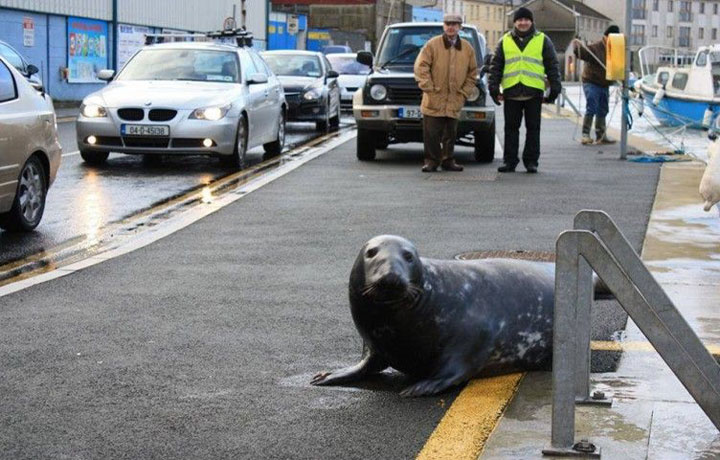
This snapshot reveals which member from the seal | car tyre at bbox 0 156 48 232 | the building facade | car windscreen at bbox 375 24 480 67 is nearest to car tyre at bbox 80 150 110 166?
car windscreen at bbox 375 24 480 67

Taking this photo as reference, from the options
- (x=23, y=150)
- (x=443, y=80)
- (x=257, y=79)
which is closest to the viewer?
(x=23, y=150)

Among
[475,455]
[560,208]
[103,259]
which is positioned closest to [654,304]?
[475,455]

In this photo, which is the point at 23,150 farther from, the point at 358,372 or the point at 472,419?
the point at 472,419

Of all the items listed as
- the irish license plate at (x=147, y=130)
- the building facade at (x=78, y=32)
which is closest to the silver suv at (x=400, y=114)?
the irish license plate at (x=147, y=130)

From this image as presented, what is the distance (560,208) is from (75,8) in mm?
30126

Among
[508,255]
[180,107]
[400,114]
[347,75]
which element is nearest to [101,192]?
[180,107]

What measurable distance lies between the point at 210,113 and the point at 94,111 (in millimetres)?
1425

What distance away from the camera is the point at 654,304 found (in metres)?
4.71

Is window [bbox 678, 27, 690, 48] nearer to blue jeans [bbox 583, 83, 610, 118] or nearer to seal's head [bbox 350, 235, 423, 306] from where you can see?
blue jeans [bbox 583, 83, 610, 118]

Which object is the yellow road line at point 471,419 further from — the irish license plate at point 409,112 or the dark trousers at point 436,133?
the irish license plate at point 409,112

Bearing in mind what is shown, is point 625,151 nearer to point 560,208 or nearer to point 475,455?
point 560,208

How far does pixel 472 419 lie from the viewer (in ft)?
17.5

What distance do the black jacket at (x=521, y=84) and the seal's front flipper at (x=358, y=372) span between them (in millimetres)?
11281

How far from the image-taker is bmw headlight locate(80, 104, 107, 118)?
16.8m
